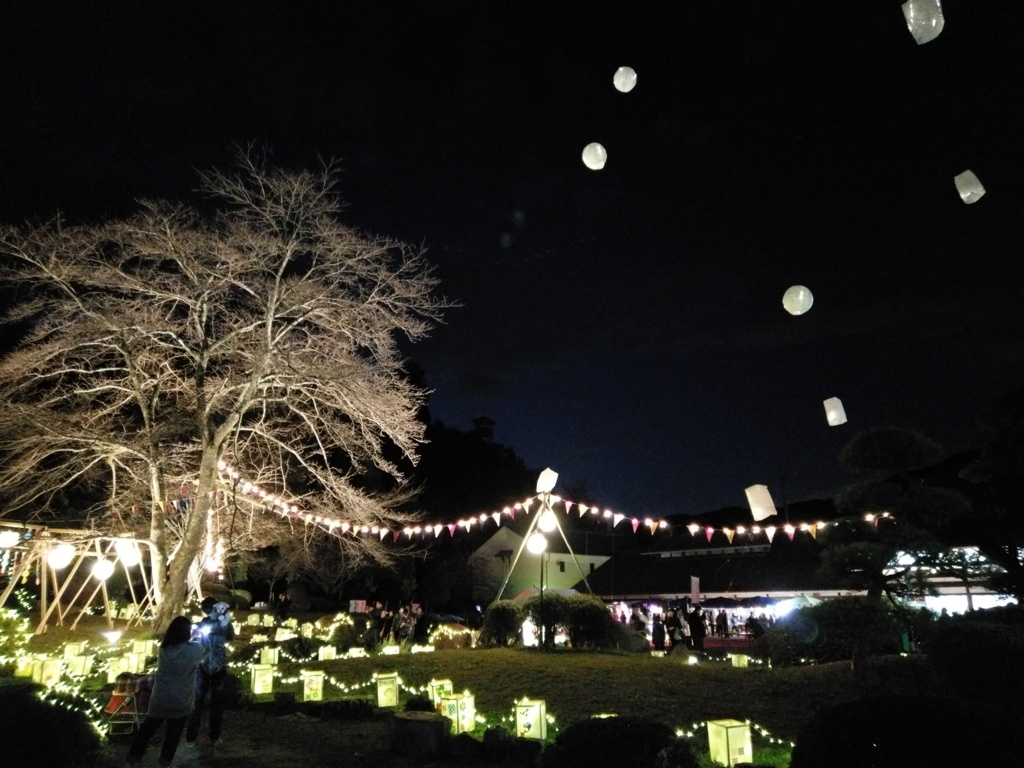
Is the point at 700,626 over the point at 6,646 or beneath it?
over

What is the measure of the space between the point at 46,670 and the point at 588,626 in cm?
1027

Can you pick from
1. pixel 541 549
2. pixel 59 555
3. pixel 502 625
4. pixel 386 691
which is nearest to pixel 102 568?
pixel 59 555

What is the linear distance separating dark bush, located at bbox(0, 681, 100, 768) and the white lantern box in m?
3.28

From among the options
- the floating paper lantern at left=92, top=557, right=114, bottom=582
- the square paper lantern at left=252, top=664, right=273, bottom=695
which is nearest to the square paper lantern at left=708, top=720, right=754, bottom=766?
the square paper lantern at left=252, top=664, right=273, bottom=695

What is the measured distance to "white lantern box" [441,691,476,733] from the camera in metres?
7.32

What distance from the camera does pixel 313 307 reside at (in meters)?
14.8

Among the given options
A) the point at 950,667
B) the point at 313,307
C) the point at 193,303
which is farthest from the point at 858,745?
the point at 193,303

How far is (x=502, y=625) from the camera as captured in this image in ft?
53.1

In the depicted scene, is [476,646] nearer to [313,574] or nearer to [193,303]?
[193,303]

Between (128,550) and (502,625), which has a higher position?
(128,550)

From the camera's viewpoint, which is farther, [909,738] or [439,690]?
[439,690]

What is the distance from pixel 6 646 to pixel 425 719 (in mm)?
10591

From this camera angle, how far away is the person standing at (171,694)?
559cm

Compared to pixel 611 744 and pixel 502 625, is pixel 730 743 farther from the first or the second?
pixel 502 625
